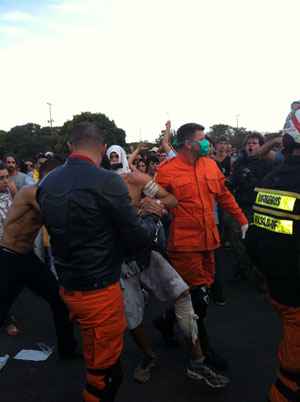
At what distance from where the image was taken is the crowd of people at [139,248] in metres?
2.54

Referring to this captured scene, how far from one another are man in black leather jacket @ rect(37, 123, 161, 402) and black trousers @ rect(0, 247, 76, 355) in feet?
4.43

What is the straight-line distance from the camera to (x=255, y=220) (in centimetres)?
279

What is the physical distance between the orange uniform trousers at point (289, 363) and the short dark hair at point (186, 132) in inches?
73.5

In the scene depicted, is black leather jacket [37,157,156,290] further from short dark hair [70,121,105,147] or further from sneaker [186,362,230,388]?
sneaker [186,362,230,388]

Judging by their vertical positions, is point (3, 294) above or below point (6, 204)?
below

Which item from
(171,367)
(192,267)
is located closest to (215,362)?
(171,367)

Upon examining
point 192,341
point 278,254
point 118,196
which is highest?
point 118,196

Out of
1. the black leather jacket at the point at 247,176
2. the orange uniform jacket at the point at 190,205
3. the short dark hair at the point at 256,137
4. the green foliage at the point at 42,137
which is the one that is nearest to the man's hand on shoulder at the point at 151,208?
the orange uniform jacket at the point at 190,205

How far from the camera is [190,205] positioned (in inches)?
154

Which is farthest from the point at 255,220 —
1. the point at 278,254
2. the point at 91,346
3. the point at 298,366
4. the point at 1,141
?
the point at 1,141

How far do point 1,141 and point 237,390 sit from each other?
58.4 m

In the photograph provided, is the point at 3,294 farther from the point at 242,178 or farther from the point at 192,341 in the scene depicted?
the point at 242,178

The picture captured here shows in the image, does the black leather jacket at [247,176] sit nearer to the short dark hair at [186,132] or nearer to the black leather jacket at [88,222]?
the short dark hair at [186,132]

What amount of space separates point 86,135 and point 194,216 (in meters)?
1.54
